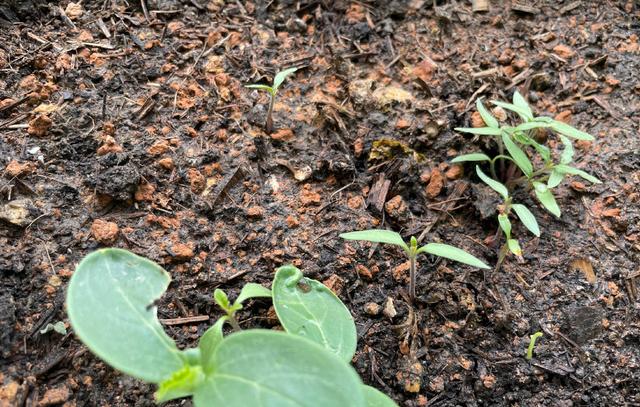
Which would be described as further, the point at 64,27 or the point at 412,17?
the point at 412,17

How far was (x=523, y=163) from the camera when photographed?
1.58m

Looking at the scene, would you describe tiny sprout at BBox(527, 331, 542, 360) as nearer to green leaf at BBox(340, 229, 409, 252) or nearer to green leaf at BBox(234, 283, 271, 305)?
green leaf at BBox(340, 229, 409, 252)

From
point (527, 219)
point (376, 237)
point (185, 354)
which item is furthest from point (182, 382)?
point (527, 219)

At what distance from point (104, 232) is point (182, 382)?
60cm

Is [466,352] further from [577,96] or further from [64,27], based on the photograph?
[64,27]

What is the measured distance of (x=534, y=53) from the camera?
6.50 ft

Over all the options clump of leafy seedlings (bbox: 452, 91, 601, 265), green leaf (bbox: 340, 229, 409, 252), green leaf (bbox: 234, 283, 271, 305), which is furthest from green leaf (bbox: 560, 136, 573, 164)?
green leaf (bbox: 234, 283, 271, 305)

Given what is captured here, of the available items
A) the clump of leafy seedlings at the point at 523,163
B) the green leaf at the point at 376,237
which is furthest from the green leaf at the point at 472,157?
the green leaf at the point at 376,237

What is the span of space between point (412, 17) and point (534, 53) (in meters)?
0.47

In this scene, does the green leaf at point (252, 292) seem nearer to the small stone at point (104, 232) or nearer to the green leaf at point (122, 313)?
the green leaf at point (122, 313)

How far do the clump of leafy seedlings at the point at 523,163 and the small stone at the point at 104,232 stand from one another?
0.98m

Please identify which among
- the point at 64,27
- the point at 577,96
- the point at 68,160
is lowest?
the point at 577,96

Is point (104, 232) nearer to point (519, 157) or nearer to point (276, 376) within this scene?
point (276, 376)

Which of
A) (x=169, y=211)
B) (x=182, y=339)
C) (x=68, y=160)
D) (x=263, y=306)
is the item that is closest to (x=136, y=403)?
(x=182, y=339)
